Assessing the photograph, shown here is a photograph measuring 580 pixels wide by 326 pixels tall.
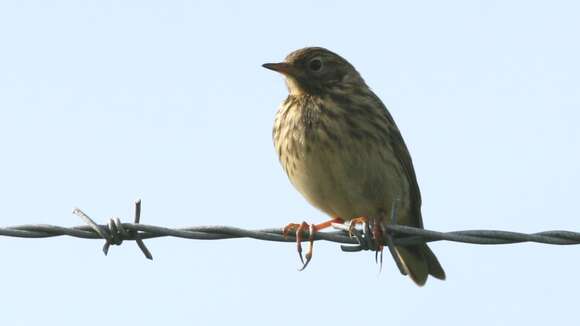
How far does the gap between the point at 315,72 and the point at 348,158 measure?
148 centimetres

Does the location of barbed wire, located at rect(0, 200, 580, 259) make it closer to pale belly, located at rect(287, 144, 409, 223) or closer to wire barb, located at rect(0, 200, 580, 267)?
wire barb, located at rect(0, 200, 580, 267)

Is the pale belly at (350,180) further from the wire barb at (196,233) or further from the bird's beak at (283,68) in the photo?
the wire barb at (196,233)

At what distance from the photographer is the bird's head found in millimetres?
10461

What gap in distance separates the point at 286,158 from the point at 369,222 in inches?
100

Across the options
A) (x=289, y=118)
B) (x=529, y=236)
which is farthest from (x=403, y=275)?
(x=529, y=236)

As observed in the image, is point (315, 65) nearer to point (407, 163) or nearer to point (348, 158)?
point (407, 163)

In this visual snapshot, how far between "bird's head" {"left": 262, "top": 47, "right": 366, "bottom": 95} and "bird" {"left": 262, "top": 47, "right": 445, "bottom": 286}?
13 millimetres

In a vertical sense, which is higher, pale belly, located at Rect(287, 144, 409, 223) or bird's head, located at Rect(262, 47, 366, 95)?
bird's head, located at Rect(262, 47, 366, 95)

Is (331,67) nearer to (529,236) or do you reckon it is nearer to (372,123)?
(372,123)

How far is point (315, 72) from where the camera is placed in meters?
10.6

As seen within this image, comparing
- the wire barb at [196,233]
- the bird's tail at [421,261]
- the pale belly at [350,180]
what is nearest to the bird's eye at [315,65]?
the pale belly at [350,180]

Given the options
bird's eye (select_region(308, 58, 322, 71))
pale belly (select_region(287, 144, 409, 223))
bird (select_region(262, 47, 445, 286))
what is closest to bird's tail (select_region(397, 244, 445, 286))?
bird (select_region(262, 47, 445, 286))

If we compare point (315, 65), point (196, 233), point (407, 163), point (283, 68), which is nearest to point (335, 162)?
point (407, 163)

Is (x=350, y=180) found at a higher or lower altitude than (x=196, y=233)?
higher
